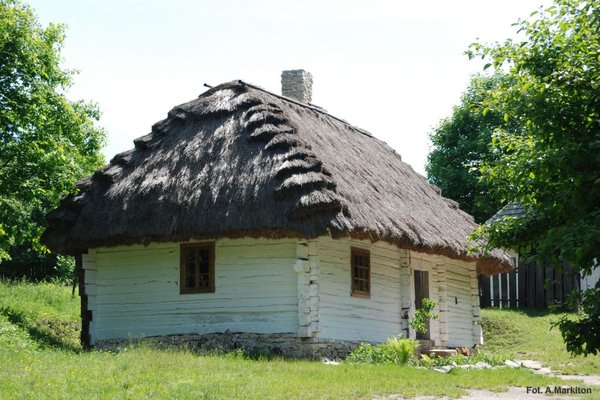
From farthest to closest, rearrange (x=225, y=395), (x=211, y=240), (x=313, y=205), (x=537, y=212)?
(x=211, y=240) → (x=313, y=205) → (x=225, y=395) → (x=537, y=212)

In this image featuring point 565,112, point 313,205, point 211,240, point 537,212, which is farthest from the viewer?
point 211,240

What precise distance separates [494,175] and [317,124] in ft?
37.2

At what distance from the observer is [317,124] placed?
2134cm

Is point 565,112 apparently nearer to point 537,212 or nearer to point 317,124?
point 537,212

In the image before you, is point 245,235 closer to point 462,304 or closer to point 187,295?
point 187,295

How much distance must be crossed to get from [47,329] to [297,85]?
9.34 meters

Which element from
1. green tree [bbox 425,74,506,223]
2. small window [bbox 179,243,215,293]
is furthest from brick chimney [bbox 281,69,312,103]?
green tree [bbox 425,74,506,223]

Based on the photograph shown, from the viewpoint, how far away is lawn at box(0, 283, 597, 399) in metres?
11.0

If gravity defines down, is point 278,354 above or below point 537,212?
below

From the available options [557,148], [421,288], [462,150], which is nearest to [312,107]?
[421,288]

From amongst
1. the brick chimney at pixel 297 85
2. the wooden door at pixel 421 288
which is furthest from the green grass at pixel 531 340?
the brick chimney at pixel 297 85

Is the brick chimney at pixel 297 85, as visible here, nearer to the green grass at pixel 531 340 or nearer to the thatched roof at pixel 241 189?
the thatched roof at pixel 241 189

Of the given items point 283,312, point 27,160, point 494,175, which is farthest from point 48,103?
point 494,175

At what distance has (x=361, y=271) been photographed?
60.7ft
